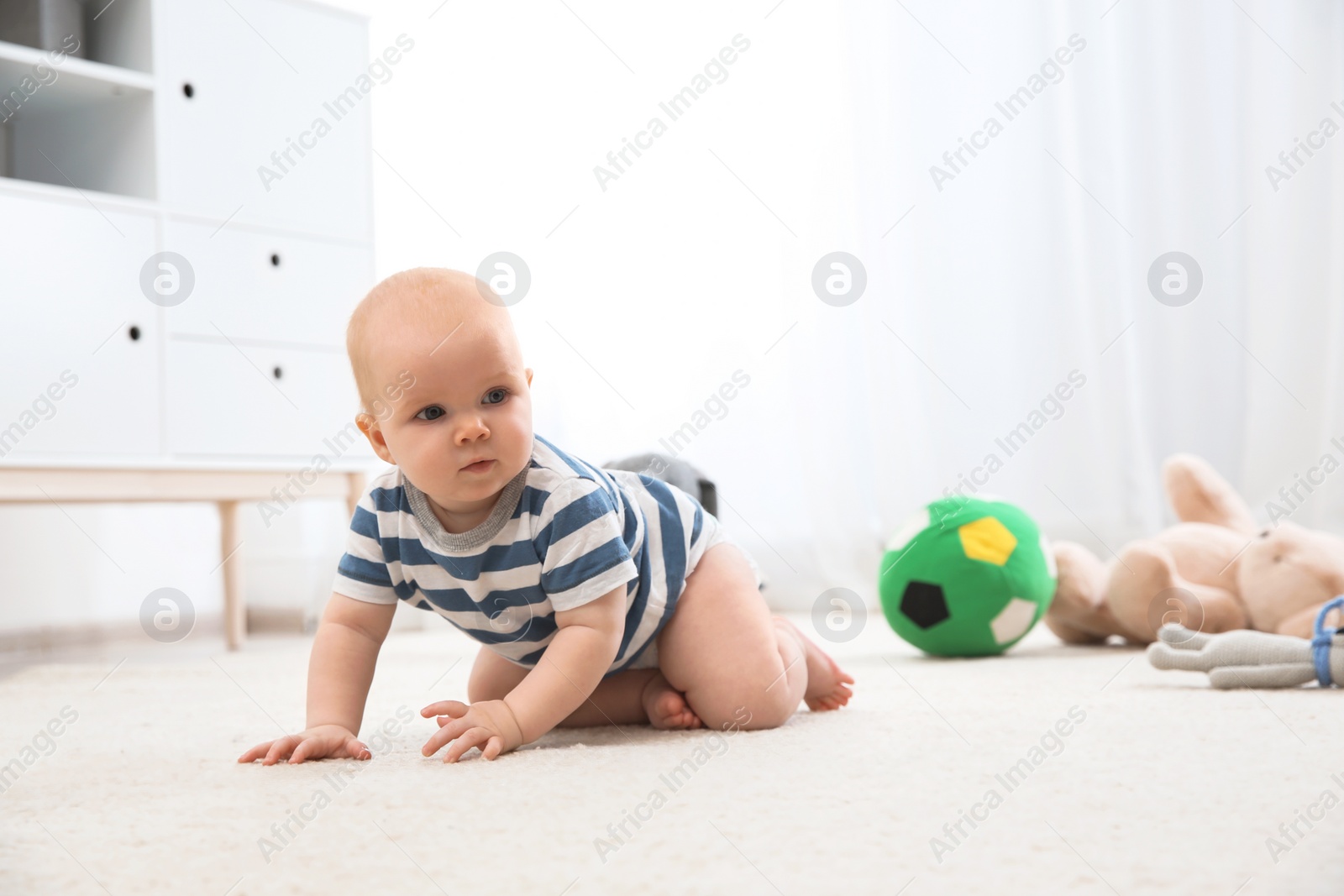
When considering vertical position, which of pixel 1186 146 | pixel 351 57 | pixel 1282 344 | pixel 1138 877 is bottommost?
pixel 1138 877

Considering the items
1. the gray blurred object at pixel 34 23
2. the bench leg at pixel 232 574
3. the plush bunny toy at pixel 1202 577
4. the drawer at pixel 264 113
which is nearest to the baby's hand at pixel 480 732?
the plush bunny toy at pixel 1202 577

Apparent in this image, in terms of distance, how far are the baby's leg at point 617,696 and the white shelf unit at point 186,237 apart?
1064 mm

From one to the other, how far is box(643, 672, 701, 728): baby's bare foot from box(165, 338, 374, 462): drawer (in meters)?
1.11

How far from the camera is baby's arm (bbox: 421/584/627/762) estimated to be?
80 centimetres

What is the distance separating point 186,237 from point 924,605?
140 centimetres

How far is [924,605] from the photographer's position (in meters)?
1.40

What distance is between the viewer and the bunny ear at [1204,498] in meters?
1.48

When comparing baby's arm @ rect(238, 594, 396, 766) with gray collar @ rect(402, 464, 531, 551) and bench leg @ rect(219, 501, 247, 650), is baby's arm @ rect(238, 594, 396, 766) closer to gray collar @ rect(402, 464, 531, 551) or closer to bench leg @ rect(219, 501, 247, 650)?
gray collar @ rect(402, 464, 531, 551)

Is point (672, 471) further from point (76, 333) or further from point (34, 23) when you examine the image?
point (34, 23)

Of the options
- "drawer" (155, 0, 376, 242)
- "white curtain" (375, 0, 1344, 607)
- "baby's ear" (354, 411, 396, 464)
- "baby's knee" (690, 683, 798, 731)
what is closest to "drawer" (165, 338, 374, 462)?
"drawer" (155, 0, 376, 242)

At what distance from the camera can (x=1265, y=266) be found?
1.77m

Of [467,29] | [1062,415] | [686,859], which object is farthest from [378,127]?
[686,859]

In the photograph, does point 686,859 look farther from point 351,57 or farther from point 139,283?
point 351,57

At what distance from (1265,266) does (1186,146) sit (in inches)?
9.7
